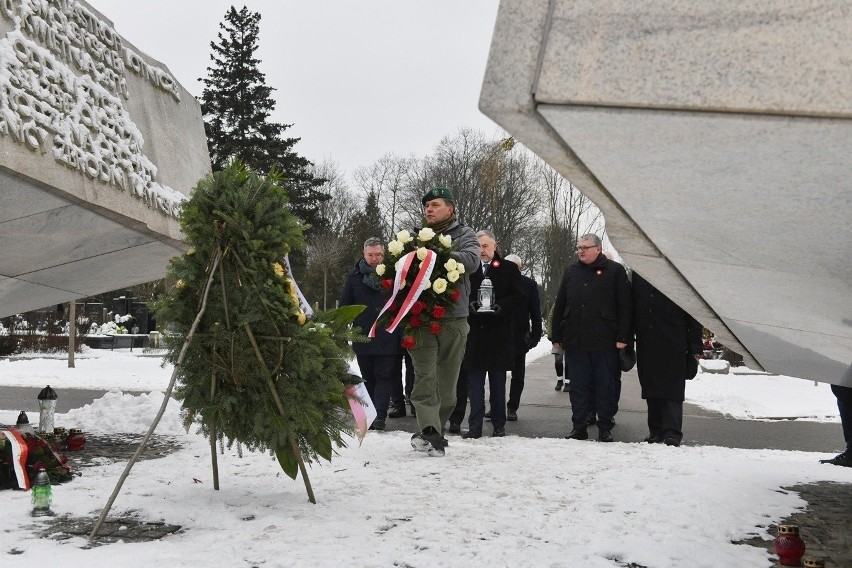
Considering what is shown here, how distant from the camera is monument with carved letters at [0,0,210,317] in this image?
574 centimetres

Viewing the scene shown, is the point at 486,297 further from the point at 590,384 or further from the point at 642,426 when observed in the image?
the point at 642,426

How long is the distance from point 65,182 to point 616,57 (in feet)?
15.9

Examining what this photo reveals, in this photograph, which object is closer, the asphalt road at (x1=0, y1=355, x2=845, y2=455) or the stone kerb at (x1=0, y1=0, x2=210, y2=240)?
the stone kerb at (x1=0, y1=0, x2=210, y2=240)

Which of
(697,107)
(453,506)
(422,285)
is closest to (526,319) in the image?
(422,285)

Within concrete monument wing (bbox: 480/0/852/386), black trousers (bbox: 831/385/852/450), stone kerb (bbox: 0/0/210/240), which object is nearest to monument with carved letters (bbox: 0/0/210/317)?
stone kerb (bbox: 0/0/210/240)

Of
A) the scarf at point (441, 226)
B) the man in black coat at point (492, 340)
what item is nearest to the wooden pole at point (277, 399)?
the scarf at point (441, 226)

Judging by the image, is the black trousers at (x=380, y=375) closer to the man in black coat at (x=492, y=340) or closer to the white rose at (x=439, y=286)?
the man in black coat at (x=492, y=340)

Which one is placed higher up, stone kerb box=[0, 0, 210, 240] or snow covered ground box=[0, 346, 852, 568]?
stone kerb box=[0, 0, 210, 240]

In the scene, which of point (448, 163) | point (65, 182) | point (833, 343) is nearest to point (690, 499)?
point (833, 343)

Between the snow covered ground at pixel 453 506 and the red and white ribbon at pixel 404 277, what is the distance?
1.08 meters

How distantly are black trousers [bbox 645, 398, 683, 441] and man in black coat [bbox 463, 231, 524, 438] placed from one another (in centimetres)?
138

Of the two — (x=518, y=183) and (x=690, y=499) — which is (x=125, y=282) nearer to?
(x=690, y=499)

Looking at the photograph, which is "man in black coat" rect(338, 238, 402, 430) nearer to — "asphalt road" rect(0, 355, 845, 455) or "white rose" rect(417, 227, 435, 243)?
"asphalt road" rect(0, 355, 845, 455)

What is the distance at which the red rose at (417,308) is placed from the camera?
6.72 m
